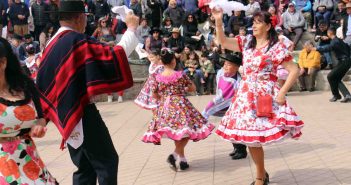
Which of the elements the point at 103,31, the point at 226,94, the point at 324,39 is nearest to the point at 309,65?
the point at 324,39

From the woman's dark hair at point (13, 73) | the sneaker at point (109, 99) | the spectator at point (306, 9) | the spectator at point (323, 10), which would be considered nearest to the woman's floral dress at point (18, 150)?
the woman's dark hair at point (13, 73)

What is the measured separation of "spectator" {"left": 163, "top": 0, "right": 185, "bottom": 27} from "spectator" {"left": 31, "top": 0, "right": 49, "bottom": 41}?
425 cm

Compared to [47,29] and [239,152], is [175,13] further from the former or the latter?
[239,152]

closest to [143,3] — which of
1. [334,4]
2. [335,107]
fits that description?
[334,4]

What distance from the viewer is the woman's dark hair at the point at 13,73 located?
3.68 meters

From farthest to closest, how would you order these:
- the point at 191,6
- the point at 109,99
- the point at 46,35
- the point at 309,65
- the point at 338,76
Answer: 1. the point at 191,6
2. the point at 46,35
3. the point at 309,65
4. the point at 109,99
5. the point at 338,76

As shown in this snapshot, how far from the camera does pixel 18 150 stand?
362 cm

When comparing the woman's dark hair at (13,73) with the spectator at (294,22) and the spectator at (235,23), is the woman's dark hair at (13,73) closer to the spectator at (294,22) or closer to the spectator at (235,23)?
the spectator at (235,23)

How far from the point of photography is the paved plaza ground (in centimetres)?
623

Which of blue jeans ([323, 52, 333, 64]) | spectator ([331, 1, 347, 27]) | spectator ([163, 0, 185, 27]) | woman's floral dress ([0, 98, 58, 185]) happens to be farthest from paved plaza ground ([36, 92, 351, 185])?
spectator ([163, 0, 185, 27])

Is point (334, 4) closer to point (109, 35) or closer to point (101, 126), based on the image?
point (109, 35)

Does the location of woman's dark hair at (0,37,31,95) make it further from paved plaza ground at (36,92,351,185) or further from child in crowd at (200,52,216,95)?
child in crowd at (200,52,216,95)

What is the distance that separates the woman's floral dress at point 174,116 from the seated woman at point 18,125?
3082 millimetres

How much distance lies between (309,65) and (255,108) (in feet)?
37.4
